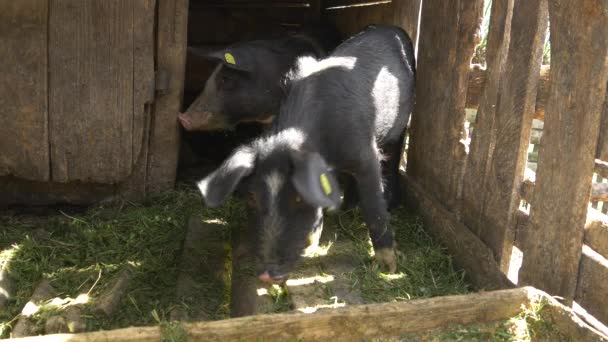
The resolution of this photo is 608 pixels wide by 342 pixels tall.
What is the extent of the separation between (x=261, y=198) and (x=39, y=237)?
1745mm

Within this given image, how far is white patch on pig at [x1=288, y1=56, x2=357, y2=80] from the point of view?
13.1ft

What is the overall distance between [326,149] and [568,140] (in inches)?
48.4

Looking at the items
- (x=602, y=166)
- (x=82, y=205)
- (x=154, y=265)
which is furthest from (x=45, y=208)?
(x=602, y=166)

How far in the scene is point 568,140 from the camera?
288cm

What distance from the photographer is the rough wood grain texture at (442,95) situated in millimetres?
3978

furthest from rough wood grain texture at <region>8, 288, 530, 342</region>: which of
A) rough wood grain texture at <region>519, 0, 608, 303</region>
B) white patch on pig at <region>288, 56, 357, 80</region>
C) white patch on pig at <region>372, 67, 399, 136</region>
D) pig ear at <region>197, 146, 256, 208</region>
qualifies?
white patch on pig at <region>288, 56, 357, 80</region>

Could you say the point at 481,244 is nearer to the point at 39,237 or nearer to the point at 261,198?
the point at 261,198

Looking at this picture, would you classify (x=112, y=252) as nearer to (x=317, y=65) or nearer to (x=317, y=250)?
(x=317, y=250)

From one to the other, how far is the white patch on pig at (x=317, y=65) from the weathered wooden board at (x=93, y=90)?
1.07m

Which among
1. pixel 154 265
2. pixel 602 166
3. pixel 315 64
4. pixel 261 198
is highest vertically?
pixel 315 64

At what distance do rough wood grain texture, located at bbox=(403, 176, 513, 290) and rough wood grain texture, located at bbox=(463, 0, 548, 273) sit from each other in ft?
0.20

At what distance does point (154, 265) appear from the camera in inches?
152

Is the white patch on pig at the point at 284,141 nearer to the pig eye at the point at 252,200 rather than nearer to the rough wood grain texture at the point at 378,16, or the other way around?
the pig eye at the point at 252,200

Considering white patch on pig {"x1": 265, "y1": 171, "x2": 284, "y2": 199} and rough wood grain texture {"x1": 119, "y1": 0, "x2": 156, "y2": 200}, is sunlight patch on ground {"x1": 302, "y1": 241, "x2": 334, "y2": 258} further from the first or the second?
rough wood grain texture {"x1": 119, "y1": 0, "x2": 156, "y2": 200}
